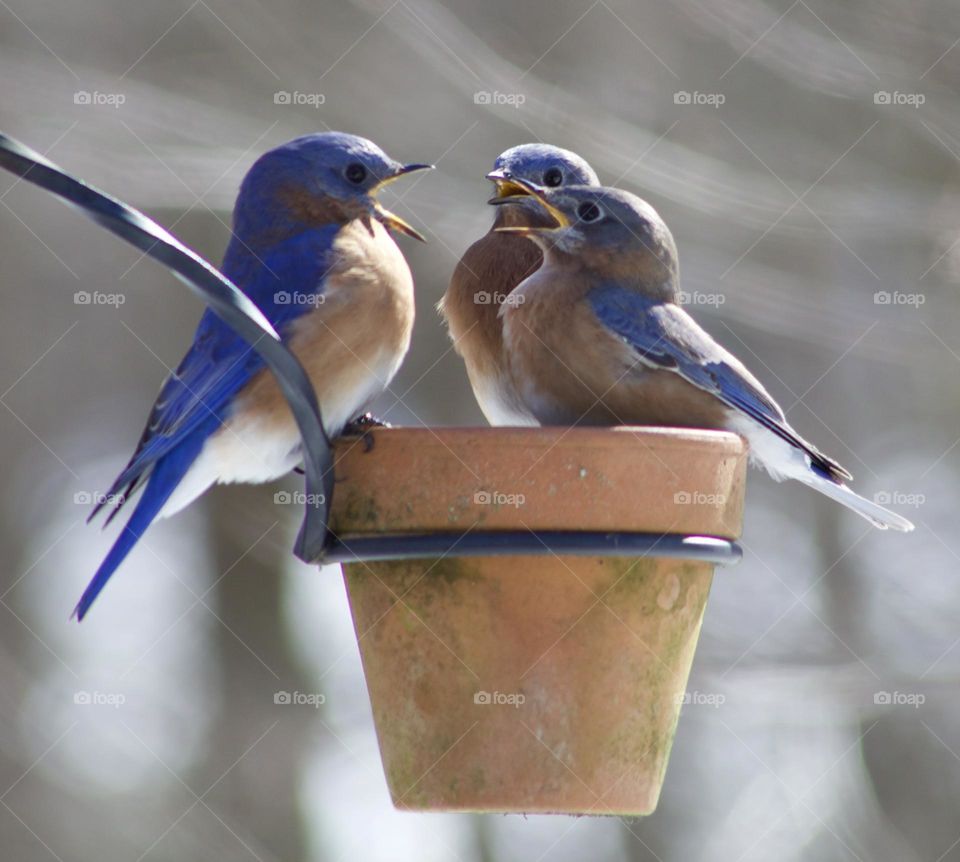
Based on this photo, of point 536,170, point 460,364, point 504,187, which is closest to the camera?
point 504,187

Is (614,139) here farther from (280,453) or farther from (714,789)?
(280,453)

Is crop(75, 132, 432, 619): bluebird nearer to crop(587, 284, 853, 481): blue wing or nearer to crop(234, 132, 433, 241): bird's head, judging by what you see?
crop(234, 132, 433, 241): bird's head

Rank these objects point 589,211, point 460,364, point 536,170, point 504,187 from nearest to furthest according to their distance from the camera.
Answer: point 589,211 < point 504,187 < point 536,170 < point 460,364

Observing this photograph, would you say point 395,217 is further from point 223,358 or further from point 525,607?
point 525,607

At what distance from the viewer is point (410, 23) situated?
9.14 metres

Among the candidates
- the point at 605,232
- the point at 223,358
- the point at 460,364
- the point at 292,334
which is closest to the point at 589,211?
the point at 605,232

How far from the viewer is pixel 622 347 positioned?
4.23 meters

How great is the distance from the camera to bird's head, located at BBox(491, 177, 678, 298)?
14.5 ft

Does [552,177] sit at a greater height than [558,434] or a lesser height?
lesser

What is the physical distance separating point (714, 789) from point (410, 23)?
4.62 metres

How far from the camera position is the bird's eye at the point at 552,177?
16.1 feet

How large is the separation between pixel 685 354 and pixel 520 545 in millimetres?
1221

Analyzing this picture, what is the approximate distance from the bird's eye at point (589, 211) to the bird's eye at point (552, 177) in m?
0.45

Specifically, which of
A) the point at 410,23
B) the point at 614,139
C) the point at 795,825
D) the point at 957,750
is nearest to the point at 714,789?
the point at 795,825
